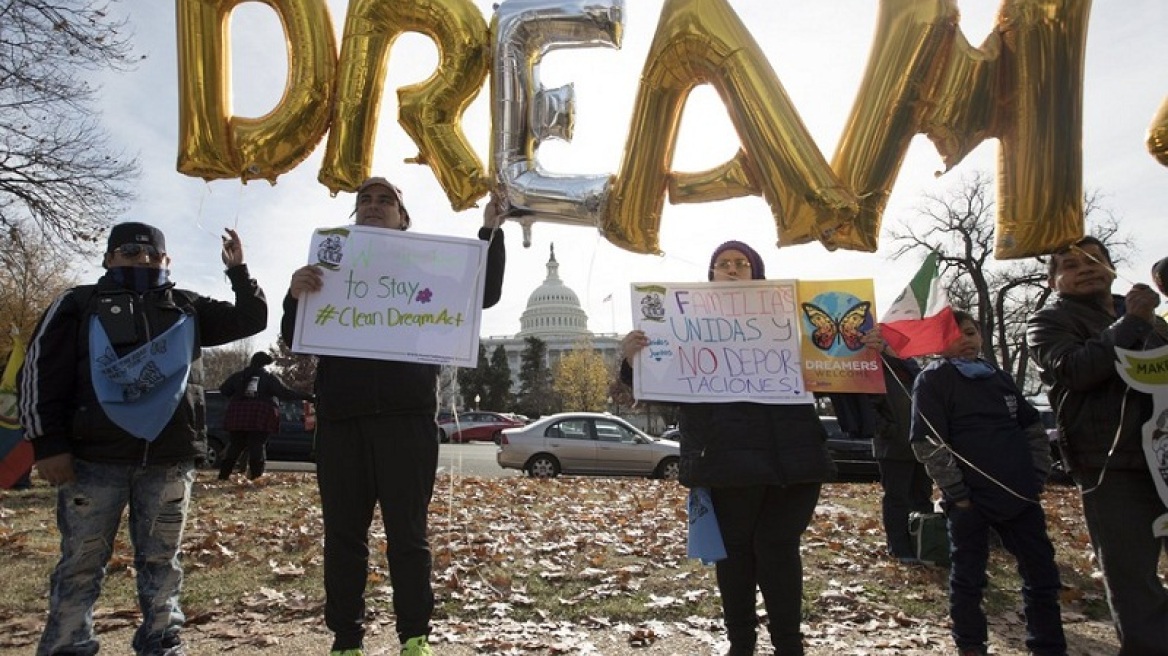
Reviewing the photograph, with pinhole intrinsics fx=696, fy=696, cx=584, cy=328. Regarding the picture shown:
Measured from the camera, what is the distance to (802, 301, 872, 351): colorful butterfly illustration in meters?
3.10

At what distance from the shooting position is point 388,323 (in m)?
3.08

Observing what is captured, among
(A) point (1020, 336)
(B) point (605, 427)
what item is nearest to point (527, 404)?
(A) point (1020, 336)

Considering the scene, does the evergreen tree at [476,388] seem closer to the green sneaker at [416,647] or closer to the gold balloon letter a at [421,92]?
the gold balloon letter a at [421,92]

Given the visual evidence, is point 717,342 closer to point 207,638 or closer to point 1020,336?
point 207,638

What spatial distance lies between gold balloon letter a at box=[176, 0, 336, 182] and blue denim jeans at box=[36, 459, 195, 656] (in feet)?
5.21

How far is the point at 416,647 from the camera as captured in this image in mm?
2670

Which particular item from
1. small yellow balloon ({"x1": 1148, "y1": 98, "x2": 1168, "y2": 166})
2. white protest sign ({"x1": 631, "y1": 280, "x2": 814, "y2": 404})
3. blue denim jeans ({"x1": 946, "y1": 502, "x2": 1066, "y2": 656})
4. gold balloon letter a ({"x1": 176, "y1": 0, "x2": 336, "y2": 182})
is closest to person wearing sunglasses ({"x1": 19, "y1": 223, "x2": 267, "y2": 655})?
gold balloon letter a ({"x1": 176, "y1": 0, "x2": 336, "y2": 182})

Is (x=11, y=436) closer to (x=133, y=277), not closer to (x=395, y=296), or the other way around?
(x=133, y=277)

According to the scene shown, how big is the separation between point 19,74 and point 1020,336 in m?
34.7

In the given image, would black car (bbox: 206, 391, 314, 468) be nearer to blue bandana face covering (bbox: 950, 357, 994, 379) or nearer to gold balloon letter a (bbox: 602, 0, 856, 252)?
gold balloon letter a (bbox: 602, 0, 856, 252)

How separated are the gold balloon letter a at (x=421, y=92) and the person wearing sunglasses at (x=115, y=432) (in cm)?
104

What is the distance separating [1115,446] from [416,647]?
9.33 ft

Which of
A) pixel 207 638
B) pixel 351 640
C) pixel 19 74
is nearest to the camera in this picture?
pixel 351 640

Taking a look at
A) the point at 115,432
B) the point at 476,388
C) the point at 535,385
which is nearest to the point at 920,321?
the point at 115,432
